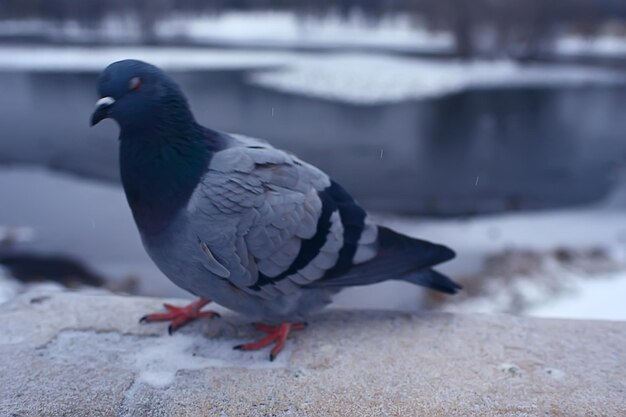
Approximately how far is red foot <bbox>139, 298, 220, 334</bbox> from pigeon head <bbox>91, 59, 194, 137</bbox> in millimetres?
916

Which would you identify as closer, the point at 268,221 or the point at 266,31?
the point at 268,221

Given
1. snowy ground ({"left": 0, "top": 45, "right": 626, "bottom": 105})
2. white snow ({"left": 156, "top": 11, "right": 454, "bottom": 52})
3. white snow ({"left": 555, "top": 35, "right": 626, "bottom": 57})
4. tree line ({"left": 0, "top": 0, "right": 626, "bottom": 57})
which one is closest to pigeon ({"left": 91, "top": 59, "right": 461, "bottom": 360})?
snowy ground ({"left": 0, "top": 45, "right": 626, "bottom": 105})

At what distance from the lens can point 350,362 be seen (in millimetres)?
2477

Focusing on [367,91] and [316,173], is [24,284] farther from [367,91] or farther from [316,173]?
[367,91]

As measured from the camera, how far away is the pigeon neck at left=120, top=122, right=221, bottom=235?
2.22 m

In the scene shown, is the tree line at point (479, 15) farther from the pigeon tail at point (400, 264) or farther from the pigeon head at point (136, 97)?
the pigeon head at point (136, 97)

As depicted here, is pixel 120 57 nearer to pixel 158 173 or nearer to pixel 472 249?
pixel 472 249

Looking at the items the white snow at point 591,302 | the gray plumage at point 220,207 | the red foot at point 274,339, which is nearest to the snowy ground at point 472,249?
the white snow at point 591,302

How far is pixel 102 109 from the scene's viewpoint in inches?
82.7

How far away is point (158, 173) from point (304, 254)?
2.10 ft

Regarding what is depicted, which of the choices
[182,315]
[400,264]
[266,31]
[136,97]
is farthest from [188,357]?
[266,31]

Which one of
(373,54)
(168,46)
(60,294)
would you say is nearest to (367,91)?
(373,54)

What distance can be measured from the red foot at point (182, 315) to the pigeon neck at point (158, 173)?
60 centimetres

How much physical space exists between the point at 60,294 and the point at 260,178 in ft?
4.66
